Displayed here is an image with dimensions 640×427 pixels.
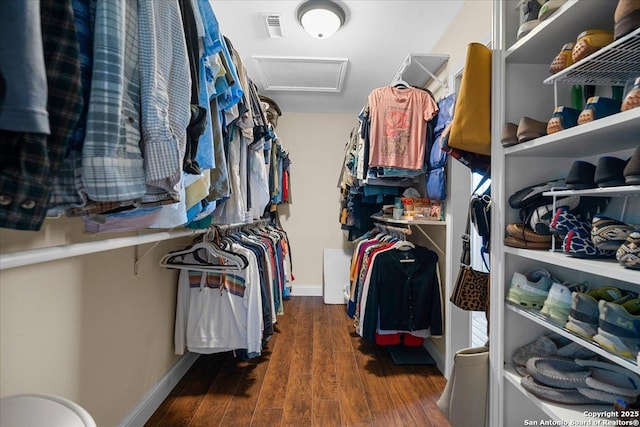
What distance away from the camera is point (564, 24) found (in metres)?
0.98

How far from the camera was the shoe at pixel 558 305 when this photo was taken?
966 millimetres

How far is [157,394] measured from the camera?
5.59ft

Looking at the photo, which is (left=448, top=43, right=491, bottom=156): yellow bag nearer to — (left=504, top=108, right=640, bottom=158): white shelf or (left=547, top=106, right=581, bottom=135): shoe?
(left=504, top=108, right=640, bottom=158): white shelf

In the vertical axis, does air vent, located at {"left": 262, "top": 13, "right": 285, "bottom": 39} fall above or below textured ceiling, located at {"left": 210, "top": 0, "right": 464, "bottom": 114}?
below

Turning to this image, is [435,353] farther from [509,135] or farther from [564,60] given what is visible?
[564,60]

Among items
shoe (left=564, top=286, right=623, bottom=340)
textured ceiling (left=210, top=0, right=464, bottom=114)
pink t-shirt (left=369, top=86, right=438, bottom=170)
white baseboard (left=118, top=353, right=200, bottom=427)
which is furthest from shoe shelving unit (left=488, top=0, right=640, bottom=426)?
white baseboard (left=118, top=353, right=200, bottom=427)

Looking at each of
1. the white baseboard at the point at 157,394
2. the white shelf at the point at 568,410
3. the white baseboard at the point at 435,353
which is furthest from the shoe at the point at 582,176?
the white baseboard at the point at 157,394

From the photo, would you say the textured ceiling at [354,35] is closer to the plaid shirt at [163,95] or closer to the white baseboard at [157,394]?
the plaid shirt at [163,95]

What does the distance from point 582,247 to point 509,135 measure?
1.43ft

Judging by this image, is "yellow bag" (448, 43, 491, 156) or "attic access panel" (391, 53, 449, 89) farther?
"attic access panel" (391, 53, 449, 89)

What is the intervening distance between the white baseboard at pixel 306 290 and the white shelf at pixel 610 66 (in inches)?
140

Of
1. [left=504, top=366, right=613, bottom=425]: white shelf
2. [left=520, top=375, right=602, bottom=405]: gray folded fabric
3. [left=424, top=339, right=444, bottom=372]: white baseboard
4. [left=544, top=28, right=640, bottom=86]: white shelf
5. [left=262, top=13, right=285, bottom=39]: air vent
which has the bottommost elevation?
[left=424, top=339, right=444, bottom=372]: white baseboard

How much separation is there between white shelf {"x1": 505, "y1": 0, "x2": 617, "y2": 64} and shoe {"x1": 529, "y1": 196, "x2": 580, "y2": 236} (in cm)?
53

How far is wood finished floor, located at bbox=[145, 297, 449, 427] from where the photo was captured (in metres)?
1.65
